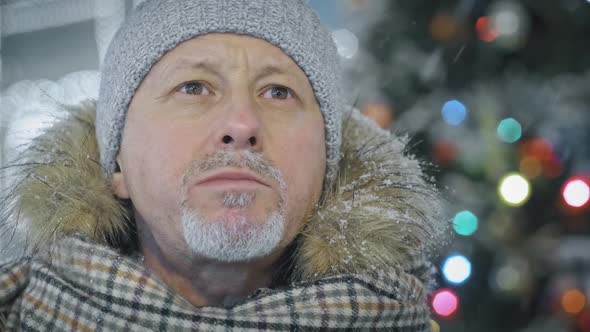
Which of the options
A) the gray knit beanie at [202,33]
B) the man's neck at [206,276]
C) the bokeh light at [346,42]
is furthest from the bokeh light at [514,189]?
the man's neck at [206,276]

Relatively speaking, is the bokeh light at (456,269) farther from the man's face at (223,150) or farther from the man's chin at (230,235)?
the man's chin at (230,235)

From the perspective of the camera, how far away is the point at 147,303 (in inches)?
46.8

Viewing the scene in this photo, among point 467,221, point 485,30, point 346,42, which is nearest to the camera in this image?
point 485,30

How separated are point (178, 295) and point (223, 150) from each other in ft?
1.04

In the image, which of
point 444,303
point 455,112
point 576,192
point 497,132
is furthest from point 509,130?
point 444,303

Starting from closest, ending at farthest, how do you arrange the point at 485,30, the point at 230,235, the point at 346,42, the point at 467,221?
the point at 230,235, the point at 485,30, the point at 467,221, the point at 346,42

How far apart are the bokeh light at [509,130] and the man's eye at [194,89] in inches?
68.9

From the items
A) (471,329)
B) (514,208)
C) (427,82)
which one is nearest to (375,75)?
(427,82)

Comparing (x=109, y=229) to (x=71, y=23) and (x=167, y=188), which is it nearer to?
(x=167, y=188)

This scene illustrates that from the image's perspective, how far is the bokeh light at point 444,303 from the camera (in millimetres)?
2729

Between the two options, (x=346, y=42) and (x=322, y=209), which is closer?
(x=322, y=209)

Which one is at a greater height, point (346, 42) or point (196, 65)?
point (346, 42)

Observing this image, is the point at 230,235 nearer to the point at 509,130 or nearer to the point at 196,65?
the point at 196,65

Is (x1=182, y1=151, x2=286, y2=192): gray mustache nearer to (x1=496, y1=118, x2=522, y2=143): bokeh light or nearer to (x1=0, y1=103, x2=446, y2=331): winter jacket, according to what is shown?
(x1=0, y1=103, x2=446, y2=331): winter jacket
